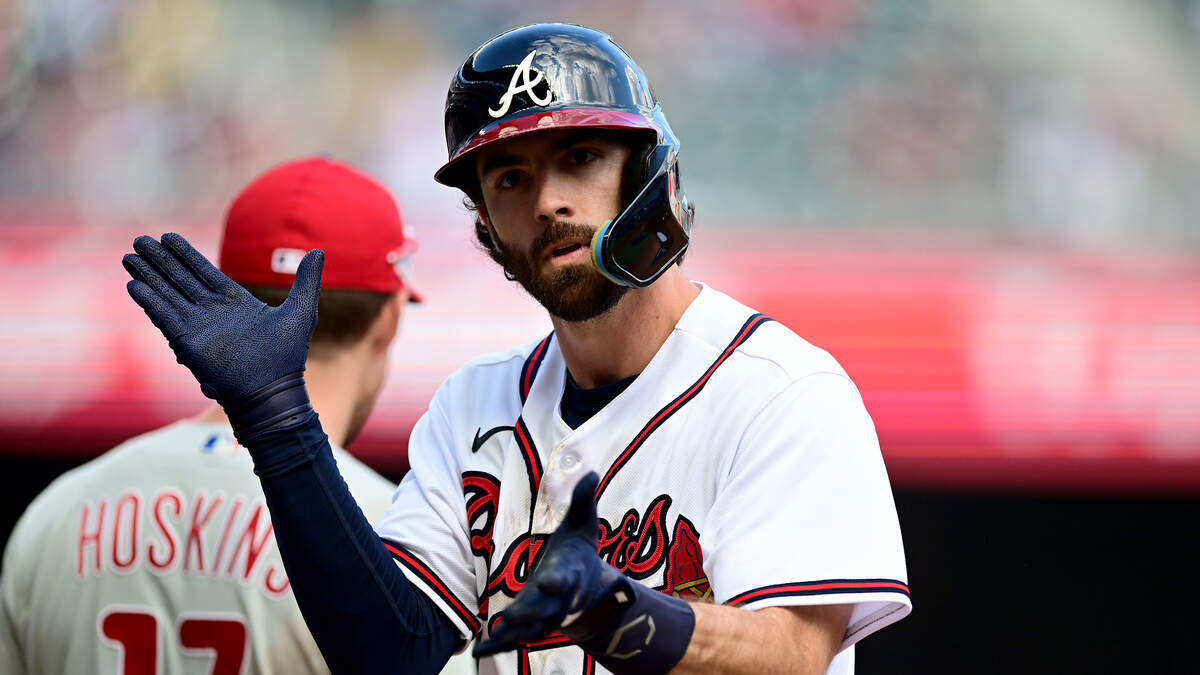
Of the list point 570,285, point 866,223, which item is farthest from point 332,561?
point 866,223

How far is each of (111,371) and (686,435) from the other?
7.33 feet

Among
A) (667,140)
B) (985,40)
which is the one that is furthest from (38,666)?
(985,40)

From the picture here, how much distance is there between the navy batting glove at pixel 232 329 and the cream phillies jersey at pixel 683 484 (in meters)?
0.29

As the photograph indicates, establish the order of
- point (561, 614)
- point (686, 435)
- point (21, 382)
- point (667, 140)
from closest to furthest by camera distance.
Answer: point (561, 614) → point (686, 435) → point (667, 140) → point (21, 382)

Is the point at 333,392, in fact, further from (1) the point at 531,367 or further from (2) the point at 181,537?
(1) the point at 531,367

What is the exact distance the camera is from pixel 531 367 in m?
1.68

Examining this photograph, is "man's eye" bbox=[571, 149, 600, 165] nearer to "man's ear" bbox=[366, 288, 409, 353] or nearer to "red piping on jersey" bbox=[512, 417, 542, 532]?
"red piping on jersey" bbox=[512, 417, 542, 532]

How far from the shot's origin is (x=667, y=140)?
1563 mm

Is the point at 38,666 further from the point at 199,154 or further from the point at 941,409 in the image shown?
the point at 941,409

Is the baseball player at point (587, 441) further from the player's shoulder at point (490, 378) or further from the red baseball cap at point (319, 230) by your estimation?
the red baseball cap at point (319, 230)

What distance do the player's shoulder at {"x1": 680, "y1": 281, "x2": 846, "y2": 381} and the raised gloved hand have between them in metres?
0.37

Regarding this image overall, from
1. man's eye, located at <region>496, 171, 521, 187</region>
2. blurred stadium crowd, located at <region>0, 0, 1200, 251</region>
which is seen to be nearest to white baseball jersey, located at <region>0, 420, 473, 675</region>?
man's eye, located at <region>496, 171, 521, 187</region>

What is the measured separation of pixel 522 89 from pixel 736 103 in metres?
1.76

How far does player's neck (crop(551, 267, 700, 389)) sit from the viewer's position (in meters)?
1.54
